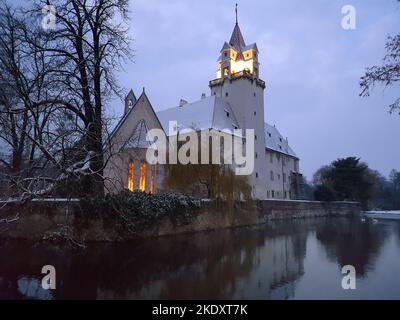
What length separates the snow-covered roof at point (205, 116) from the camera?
39656mm

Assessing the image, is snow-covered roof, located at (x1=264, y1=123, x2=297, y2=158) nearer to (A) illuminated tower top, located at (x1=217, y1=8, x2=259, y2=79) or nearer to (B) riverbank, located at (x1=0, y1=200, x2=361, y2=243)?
(A) illuminated tower top, located at (x1=217, y1=8, x2=259, y2=79)

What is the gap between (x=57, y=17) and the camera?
52.2 feet

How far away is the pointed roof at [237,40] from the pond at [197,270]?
37.7 metres

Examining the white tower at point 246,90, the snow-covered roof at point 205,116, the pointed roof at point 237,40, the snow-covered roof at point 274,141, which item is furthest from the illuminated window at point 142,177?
the pointed roof at point 237,40

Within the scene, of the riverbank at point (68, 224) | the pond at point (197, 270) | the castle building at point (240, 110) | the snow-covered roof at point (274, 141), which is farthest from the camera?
the snow-covered roof at point (274, 141)

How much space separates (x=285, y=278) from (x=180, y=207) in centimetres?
1153

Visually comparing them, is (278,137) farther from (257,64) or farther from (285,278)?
(285,278)

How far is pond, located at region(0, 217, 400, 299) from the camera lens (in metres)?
7.81

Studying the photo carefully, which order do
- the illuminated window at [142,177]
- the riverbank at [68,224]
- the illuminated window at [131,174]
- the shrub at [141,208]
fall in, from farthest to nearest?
the illuminated window at [142,177], the illuminated window at [131,174], the shrub at [141,208], the riverbank at [68,224]

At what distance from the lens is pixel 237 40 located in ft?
160

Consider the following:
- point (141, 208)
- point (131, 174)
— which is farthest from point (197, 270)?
point (131, 174)

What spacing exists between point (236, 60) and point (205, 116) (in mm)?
11405

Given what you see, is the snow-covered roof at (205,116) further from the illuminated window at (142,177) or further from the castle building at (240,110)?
the illuminated window at (142,177)
